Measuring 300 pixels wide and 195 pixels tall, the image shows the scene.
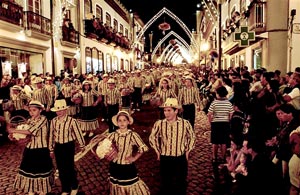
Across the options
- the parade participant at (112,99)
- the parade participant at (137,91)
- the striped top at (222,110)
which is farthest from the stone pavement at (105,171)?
the parade participant at (137,91)

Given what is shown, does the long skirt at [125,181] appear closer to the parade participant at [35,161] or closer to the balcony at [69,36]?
the parade participant at [35,161]

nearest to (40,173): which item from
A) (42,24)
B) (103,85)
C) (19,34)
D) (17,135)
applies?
(17,135)

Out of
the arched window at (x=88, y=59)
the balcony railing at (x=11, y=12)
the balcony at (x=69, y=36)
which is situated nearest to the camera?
the balcony railing at (x=11, y=12)

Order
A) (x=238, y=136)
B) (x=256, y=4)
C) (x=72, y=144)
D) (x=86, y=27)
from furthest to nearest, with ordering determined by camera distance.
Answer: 1. (x=86, y=27)
2. (x=256, y=4)
3. (x=238, y=136)
4. (x=72, y=144)

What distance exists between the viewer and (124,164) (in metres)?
5.85

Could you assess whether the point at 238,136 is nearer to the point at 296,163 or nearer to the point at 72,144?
the point at 296,163

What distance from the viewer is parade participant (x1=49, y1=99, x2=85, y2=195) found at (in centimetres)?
701

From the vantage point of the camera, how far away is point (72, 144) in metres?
7.19

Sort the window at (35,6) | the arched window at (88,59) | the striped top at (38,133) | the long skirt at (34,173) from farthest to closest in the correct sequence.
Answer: the arched window at (88,59)
the window at (35,6)
the striped top at (38,133)
the long skirt at (34,173)

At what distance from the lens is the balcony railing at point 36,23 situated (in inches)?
794

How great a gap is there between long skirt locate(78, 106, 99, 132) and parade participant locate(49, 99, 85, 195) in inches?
209

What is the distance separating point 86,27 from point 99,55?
5918mm

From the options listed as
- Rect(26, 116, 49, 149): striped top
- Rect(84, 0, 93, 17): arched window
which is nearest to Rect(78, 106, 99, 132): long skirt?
Rect(26, 116, 49, 149): striped top

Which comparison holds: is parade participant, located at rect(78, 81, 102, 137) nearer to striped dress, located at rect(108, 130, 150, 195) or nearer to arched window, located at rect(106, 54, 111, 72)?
striped dress, located at rect(108, 130, 150, 195)
